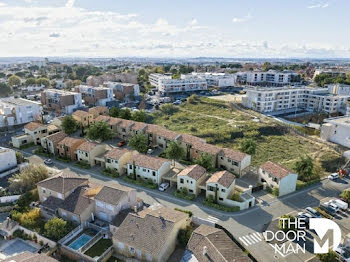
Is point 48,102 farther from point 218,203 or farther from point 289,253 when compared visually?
point 289,253

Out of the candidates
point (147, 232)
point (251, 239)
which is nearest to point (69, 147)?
point (147, 232)

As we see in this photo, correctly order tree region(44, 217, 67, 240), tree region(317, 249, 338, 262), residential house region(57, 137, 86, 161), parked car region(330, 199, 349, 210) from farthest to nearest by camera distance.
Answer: residential house region(57, 137, 86, 161) < parked car region(330, 199, 349, 210) < tree region(44, 217, 67, 240) < tree region(317, 249, 338, 262)

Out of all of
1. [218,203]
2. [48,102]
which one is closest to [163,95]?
[48,102]

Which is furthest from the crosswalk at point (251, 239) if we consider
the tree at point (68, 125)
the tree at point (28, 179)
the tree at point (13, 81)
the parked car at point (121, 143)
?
the tree at point (13, 81)

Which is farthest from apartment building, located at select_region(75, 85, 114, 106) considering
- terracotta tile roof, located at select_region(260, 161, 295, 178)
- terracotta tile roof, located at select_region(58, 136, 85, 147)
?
terracotta tile roof, located at select_region(260, 161, 295, 178)

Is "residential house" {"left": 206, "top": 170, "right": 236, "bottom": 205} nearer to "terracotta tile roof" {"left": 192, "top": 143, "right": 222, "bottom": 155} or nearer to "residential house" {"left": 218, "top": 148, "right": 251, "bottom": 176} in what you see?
"residential house" {"left": 218, "top": 148, "right": 251, "bottom": 176}

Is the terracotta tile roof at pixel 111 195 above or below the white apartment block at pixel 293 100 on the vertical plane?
below

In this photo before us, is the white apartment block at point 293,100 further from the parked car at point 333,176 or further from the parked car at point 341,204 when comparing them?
the parked car at point 341,204

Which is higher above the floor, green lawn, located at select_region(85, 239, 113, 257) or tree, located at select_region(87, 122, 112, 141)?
tree, located at select_region(87, 122, 112, 141)
